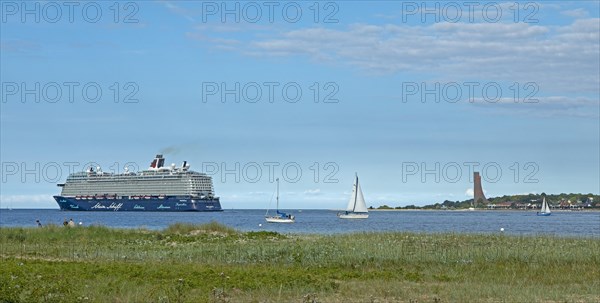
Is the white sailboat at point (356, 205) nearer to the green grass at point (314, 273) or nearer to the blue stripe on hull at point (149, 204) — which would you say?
the blue stripe on hull at point (149, 204)

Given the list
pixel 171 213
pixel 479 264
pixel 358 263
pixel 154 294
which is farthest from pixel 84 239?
pixel 171 213

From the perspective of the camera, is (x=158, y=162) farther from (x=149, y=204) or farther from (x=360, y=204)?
(x=360, y=204)

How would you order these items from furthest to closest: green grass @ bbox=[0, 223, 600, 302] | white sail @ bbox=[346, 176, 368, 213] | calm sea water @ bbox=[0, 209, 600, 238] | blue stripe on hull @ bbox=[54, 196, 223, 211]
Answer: blue stripe on hull @ bbox=[54, 196, 223, 211] < white sail @ bbox=[346, 176, 368, 213] < calm sea water @ bbox=[0, 209, 600, 238] < green grass @ bbox=[0, 223, 600, 302]

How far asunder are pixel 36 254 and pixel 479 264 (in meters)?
18.8

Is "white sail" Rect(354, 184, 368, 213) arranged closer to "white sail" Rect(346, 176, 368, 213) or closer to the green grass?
"white sail" Rect(346, 176, 368, 213)

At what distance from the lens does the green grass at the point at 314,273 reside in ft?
67.9

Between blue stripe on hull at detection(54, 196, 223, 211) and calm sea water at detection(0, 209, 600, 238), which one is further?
blue stripe on hull at detection(54, 196, 223, 211)

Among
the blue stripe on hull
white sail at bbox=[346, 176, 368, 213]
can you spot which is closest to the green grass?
white sail at bbox=[346, 176, 368, 213]

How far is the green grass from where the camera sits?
2069 cm

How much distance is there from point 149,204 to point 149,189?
10.0ft

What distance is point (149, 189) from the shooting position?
159250 mm

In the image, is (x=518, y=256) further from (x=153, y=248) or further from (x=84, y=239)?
(x=84, y=239)

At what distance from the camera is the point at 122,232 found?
5181 centimetres

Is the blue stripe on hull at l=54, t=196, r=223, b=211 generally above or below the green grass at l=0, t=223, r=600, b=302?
above
